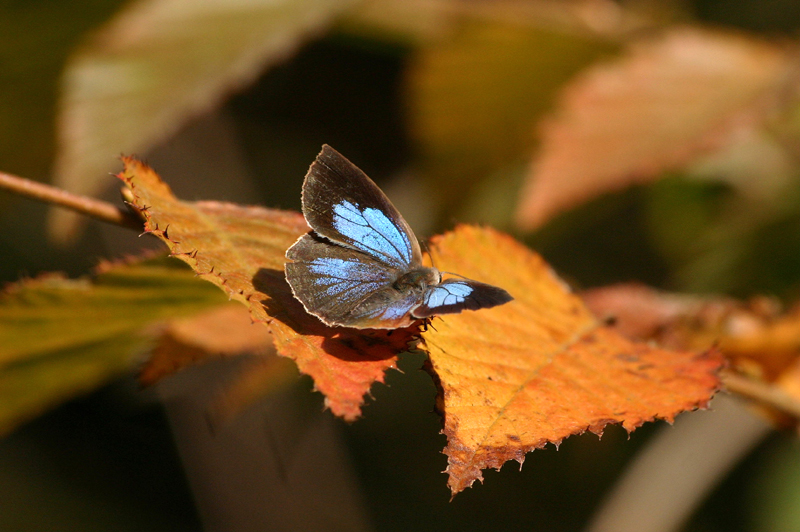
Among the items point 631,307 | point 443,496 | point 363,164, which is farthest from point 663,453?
point 443,496

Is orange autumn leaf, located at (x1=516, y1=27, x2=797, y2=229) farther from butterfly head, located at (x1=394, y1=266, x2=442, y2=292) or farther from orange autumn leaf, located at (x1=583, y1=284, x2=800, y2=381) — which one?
butterfly head, located at (x1=394, y1=266, x2=442, y2=292)

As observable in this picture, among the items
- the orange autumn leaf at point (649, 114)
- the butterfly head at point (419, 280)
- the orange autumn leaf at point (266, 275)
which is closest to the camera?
the orange autumn leaf at point (266, 275)

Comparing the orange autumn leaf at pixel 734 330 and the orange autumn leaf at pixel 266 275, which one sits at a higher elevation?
the orange autumn leaf at pixel 266 275

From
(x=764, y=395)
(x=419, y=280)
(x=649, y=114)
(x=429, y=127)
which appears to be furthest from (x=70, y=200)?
(x=429, y=127)

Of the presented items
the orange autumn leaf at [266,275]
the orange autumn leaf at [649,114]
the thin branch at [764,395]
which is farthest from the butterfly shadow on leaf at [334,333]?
the orange autumn leaf at [649,114]

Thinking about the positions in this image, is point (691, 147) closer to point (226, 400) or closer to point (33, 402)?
point (226, 400)

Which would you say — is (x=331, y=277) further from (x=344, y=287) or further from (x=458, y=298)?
(x=458, y=298)

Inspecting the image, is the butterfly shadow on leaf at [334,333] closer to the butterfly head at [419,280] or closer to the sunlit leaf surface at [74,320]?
the butterfly head at [419,280]
